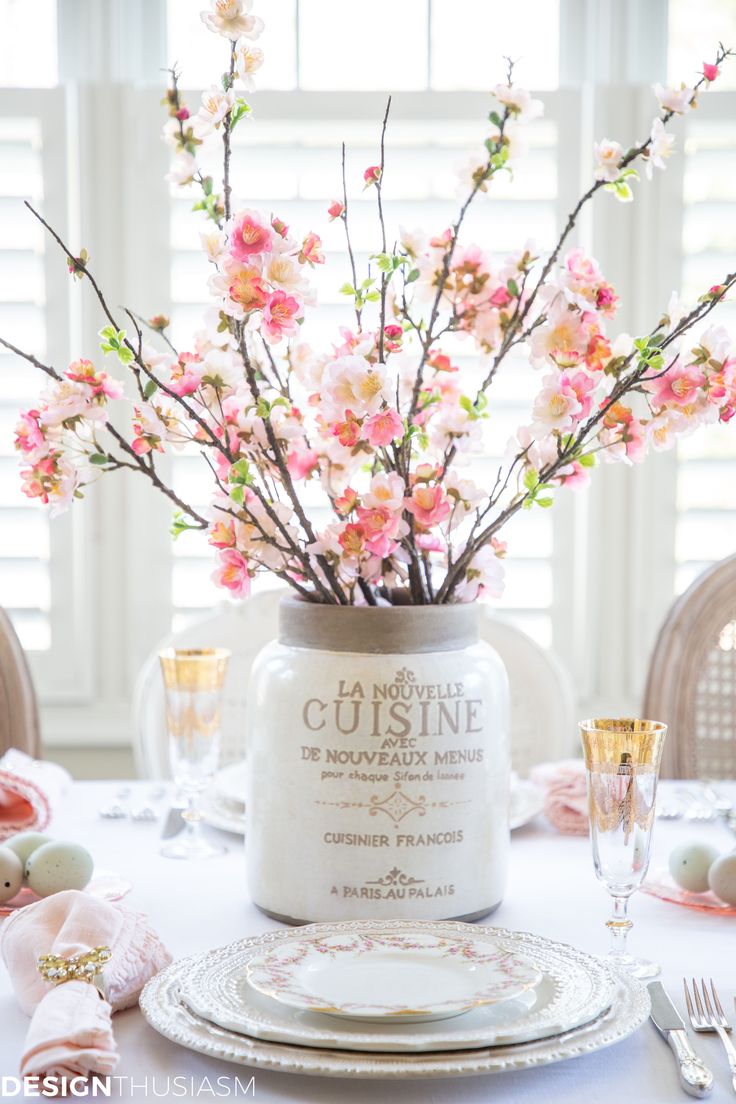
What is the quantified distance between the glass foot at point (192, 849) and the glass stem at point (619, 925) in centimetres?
42

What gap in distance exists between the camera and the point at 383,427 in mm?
831

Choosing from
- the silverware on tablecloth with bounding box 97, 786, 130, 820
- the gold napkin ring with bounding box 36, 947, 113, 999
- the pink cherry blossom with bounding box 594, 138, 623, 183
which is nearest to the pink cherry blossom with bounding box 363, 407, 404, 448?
the pink cherry blossom with bounding box 594, 138, 623, 183

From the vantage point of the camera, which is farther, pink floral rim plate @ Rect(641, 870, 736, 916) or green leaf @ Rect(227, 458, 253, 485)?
pink floral rim plate @ Rect(641, 870, 736, 916)

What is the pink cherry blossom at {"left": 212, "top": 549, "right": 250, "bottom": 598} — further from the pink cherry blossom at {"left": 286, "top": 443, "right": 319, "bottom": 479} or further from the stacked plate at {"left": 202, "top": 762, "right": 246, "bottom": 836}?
the stacked plate at {"left": 202, "top": 762, "right": 246, "bottom": 836}

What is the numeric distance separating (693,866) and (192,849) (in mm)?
442

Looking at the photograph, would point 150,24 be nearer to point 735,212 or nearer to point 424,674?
point 735,212

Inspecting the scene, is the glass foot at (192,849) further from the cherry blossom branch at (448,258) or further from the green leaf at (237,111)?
the green leaf at (237,111)

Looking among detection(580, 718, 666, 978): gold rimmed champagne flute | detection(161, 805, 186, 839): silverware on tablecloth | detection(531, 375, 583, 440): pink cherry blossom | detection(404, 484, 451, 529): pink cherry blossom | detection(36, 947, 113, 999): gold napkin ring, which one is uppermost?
detection(531, 375, 583, 440): pink cherry blossom

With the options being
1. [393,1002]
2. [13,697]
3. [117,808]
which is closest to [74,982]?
[393,1002]

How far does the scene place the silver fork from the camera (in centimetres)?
69

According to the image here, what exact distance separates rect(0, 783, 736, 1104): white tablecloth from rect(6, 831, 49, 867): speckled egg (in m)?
0.09

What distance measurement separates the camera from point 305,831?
0.87 meters

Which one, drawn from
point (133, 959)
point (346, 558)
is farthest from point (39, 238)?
point (133, 959)

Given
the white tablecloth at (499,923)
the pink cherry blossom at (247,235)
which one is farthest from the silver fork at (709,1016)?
the pink cherry blossom at (247,235)
